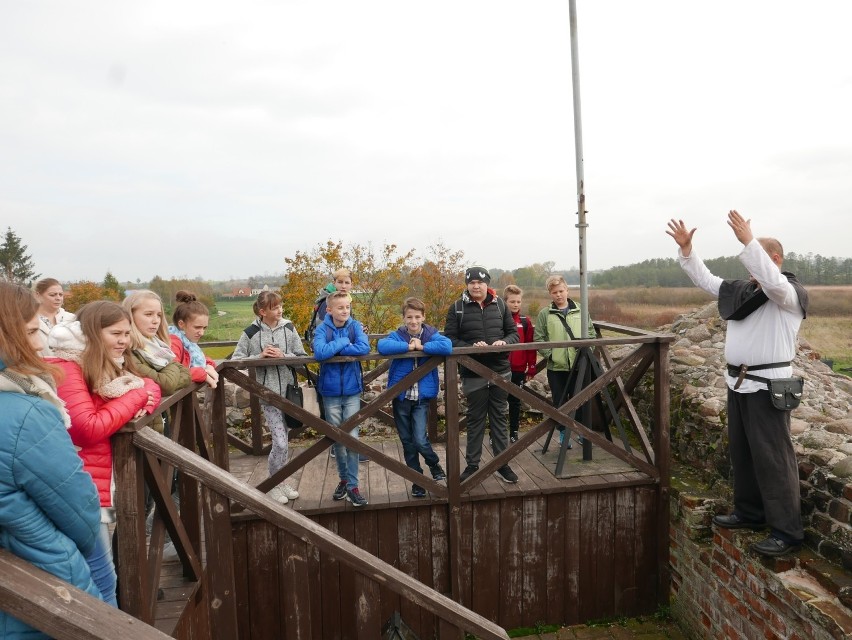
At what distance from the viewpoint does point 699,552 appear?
14.1ft

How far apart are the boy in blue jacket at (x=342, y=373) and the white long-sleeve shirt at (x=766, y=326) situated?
2.34 metres

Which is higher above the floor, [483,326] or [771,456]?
[483,326]

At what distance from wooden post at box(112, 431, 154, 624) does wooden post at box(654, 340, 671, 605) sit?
3804 mm

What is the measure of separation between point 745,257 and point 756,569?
79.2 inches

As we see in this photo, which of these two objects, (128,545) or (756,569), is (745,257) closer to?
(756,569)

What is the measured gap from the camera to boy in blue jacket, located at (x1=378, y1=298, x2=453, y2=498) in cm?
404

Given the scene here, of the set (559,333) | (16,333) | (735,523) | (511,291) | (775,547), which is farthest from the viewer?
(511,291)

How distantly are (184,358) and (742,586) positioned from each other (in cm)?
386

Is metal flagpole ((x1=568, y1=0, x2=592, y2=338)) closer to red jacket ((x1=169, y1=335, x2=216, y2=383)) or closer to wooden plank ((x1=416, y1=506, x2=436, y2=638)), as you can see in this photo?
wooden plank ((x1=416, y1=506, x2=436, y2=638))

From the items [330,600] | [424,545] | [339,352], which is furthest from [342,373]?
[330,600]

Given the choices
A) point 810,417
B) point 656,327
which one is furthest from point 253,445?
point 656,327

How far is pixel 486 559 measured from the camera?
4.58 m

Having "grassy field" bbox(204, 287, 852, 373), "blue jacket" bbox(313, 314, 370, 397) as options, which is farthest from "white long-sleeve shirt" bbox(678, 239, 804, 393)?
"blue jacket" bbox(313, 314, 370, 397)

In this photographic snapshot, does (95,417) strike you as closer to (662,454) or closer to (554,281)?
(554,281)
